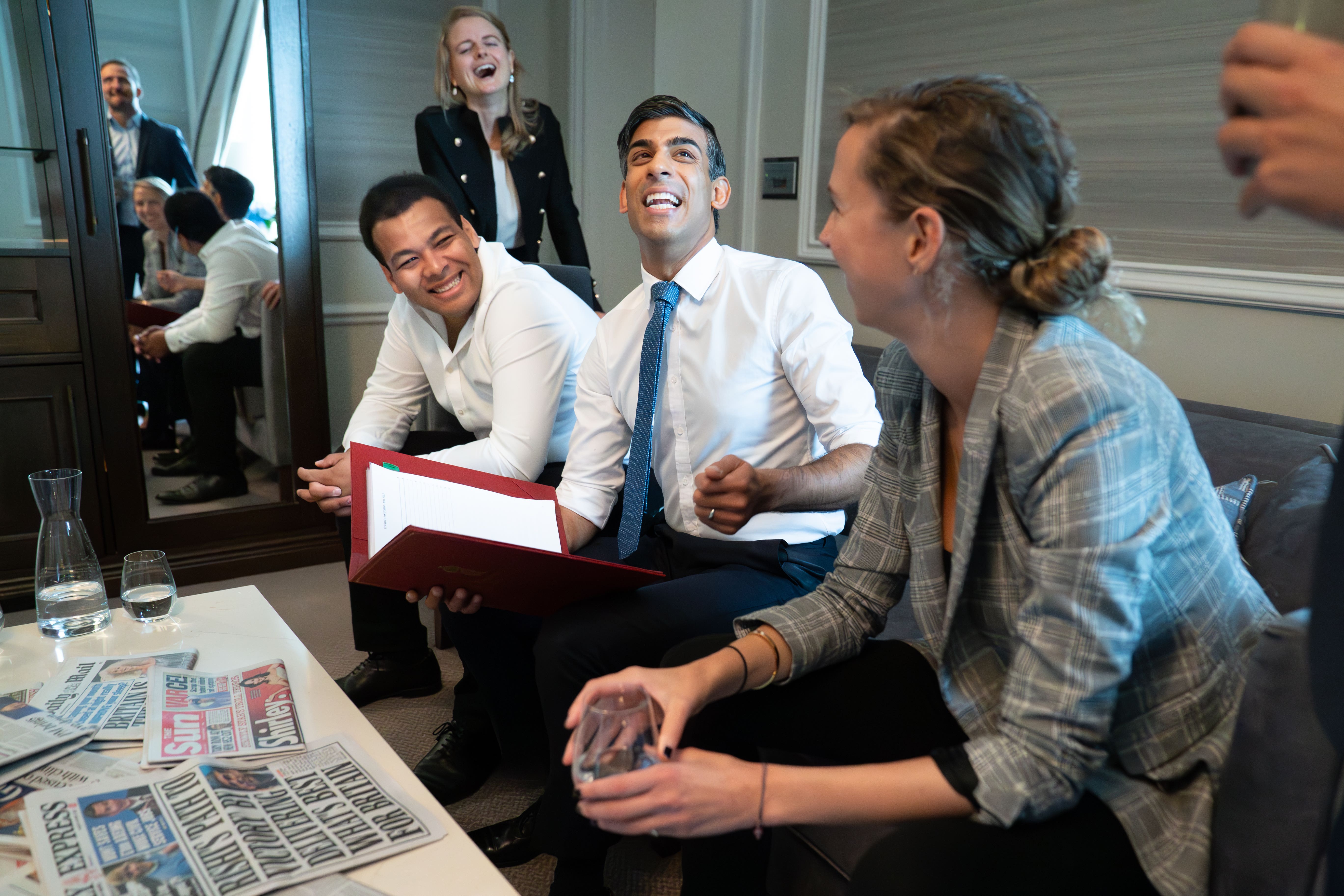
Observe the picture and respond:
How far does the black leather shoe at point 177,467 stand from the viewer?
8.91 ft

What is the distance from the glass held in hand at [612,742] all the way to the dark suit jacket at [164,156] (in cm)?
245

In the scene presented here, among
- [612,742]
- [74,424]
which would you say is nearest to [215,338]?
[74,424]

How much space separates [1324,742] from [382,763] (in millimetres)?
956

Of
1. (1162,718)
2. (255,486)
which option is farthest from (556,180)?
(1162,718)

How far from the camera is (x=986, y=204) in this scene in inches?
34.1

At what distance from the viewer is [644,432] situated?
1555 millimetres

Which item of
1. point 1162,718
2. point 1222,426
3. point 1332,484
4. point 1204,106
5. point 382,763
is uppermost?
point 1204,106

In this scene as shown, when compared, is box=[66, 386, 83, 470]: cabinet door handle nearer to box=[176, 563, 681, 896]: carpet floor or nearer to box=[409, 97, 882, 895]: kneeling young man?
box=[176, 563, 681, 896]: carpet floor

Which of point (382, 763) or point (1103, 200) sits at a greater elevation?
point (1103, 200)

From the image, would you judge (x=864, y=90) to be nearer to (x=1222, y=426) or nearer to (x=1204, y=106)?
(x=1204, y=106)

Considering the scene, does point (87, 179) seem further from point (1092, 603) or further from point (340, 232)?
Answer: point (1092, 603)

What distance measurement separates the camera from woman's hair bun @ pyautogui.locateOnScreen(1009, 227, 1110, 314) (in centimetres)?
86

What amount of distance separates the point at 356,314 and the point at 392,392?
3.38ft

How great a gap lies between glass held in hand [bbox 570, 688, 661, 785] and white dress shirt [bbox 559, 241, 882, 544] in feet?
2.44
